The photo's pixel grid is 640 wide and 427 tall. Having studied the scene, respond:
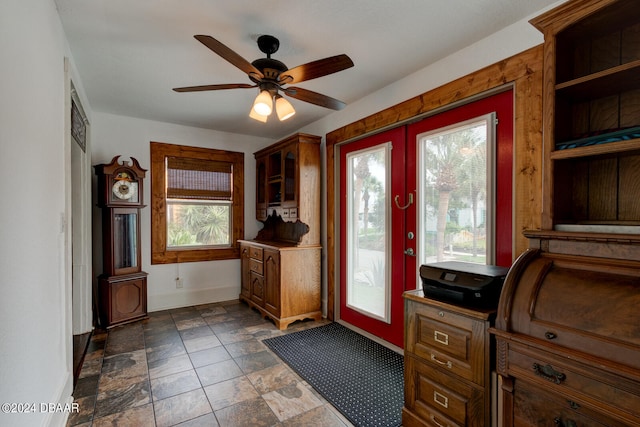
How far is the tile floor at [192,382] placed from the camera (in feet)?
6.32

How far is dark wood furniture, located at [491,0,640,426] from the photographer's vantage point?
3.59 ft

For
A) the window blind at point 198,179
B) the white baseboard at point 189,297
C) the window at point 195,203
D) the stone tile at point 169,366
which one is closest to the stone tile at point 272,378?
the stone tile at point 169,366

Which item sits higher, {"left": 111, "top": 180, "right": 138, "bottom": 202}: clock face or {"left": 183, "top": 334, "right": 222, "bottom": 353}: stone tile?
{"left": 111, "top": 180, "right": 138, "bottom": 202}: clock face

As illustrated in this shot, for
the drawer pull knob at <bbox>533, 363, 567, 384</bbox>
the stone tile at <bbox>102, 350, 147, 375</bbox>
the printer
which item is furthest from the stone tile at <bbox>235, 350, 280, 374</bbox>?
the drawer pull knob at <bbox>533, 363, 567, 384</bbox>

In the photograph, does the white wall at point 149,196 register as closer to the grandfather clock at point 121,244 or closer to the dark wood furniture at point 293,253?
the grandfather clock at point 121,244

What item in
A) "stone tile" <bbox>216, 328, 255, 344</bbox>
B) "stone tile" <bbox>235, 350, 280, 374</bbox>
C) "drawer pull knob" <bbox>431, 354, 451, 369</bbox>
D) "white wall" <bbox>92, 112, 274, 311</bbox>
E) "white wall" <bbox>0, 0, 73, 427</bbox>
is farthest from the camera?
"white wall" <bbox>92, 112, 274, 311</bbox>

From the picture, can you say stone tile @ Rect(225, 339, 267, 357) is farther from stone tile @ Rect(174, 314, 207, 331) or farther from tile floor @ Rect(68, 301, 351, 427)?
stone tile @ Rect(174, 314, 207, 331)

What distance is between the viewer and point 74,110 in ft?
8.53

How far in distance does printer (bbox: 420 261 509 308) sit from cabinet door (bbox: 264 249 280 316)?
6.50ft

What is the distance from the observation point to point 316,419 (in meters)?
1.92

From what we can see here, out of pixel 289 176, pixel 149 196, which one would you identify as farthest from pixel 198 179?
pixel 289 176

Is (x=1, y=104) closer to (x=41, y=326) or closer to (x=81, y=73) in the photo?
(x=41, y=326)

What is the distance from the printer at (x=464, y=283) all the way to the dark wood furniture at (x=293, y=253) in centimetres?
191

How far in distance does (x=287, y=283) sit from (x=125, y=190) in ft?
7.18
